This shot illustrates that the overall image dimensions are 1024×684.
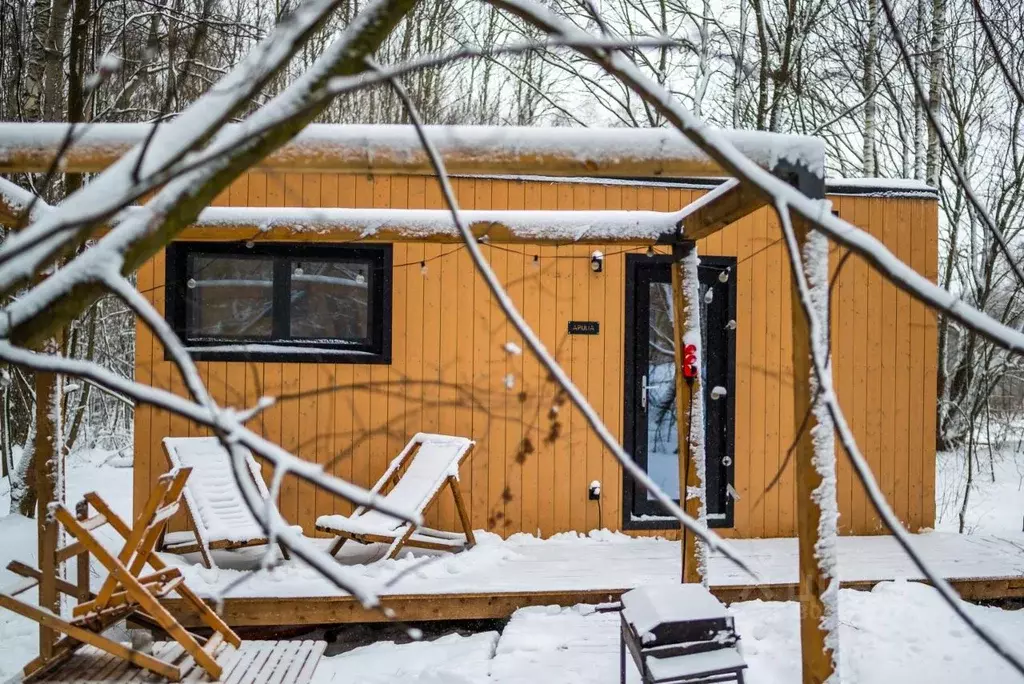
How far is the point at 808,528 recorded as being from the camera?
2225 millimetres

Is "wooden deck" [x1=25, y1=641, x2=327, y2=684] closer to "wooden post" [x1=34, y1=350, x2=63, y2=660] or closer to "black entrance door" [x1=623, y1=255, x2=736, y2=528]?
"wooden post" [x1=34, y1=350, x2=63, y2=660]

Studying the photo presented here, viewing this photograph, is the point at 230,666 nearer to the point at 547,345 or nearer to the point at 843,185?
the point at 547,345

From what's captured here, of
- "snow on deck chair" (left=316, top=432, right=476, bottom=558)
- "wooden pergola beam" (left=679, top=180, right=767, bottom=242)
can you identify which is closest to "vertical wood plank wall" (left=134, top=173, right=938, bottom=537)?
"snow on deck chair" (left=316, top=432, right=476, bottom=558)

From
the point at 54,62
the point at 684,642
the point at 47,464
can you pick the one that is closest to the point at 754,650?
the point at 684,642

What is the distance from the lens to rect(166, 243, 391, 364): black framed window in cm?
512

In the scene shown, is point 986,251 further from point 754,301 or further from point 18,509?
point 18,509

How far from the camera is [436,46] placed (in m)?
9.87

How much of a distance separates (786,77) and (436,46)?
4.81 m

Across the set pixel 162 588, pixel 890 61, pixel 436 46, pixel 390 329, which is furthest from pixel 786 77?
pixel 162 588

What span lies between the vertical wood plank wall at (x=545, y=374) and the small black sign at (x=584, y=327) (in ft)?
0.15

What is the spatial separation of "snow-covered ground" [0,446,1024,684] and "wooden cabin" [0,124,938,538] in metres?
1.16

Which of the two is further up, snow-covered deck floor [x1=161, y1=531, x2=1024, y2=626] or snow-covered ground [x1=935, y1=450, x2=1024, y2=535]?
snow-covered deck floor [x1=161, y1=531, x2=1024, y2=626]

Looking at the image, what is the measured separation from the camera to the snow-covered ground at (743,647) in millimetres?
3299

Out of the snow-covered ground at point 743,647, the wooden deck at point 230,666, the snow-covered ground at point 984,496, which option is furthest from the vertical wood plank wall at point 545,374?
the snow-covered ground at point 984,496
